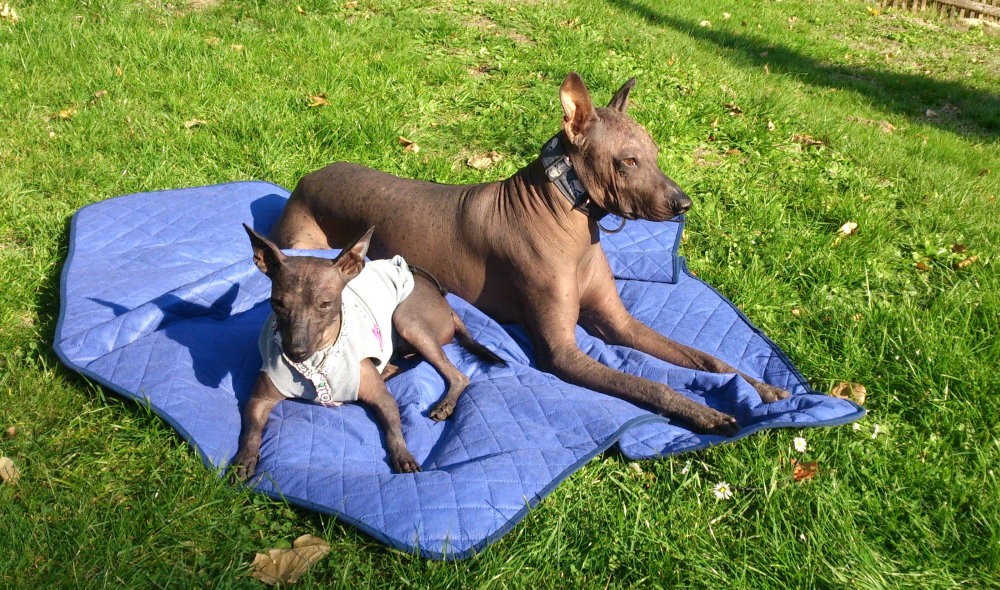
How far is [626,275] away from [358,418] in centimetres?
190

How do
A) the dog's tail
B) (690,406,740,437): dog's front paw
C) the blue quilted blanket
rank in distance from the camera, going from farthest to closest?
the dog's tail → (690,406,740,437): dog's front paw → the blue quilted blanket

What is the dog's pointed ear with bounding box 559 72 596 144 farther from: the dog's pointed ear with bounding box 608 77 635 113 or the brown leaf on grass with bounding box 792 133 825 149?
the brown leaf on grass with bounding box 792 133 825 149

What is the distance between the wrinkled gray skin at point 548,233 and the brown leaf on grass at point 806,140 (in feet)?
9.31

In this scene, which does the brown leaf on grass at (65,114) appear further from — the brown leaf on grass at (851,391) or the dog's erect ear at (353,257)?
the brown leaf on grass at (851,391)

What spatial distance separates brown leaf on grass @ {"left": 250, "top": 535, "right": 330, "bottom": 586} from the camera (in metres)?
2.34

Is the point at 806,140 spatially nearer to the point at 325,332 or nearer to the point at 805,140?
the point at 805,140

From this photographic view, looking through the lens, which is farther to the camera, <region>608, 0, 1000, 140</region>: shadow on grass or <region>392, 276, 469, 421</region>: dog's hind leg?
<region>608, 0, 1000, 140</region>: shadow on grass

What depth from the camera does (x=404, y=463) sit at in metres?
2.84

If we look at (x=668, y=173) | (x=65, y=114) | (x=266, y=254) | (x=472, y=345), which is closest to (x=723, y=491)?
(x=472, y=345)

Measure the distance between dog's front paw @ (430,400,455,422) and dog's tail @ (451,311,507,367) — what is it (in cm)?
33

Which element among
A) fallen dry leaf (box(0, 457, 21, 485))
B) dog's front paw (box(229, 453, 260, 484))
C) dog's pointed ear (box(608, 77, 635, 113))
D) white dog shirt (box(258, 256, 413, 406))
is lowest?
dog's front paw (box(229, 453, 260, 484))

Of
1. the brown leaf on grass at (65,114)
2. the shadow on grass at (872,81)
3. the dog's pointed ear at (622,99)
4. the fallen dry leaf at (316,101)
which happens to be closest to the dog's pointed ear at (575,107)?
the dog's pointed ear at (622,99)

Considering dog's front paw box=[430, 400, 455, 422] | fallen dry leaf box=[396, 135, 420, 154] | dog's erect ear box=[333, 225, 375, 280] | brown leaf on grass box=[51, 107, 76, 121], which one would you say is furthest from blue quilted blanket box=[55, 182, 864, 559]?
fallen dry leaf box=[396, 135, 420, 154]

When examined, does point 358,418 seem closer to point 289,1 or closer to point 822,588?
point 822,588
